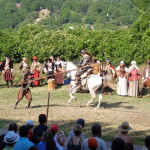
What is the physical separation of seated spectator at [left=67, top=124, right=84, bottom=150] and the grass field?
13.2 ft

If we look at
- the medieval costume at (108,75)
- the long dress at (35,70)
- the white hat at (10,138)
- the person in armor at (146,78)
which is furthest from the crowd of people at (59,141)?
the long dress at (35,70)

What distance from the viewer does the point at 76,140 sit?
30.9 ft

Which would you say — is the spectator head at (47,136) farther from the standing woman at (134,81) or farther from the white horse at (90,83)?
the standing woman at (134,81)

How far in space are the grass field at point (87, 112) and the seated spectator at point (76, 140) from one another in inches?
158

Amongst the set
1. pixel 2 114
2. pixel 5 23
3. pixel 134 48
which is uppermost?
pixel 5 23

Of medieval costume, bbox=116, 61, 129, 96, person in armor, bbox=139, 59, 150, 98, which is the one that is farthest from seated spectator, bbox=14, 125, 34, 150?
medieval costume, bbox=116, 61, 129, 96

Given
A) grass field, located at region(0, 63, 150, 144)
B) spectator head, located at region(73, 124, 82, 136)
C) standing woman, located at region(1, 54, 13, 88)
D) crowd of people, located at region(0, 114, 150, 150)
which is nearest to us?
crowd of people, located at region(0, 114, 150, 150)

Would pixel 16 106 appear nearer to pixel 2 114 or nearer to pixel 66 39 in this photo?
pixel 2 114

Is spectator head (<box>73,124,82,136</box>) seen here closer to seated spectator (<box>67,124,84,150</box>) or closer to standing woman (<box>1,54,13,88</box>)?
seated spectator (<box>67,124,84,150</box>)

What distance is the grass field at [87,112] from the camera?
15177mm

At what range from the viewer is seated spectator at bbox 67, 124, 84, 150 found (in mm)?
9383

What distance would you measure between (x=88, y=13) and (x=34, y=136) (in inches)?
4634

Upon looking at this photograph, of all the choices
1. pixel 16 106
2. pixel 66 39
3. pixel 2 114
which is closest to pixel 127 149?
pixel 2 114

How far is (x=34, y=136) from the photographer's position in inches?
399
